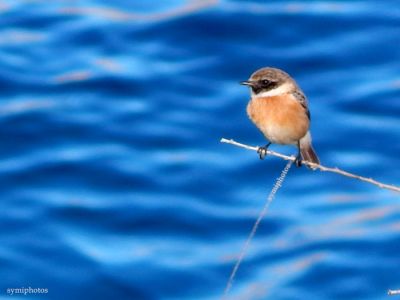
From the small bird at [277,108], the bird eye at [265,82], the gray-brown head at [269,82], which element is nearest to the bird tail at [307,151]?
the small bird at [277,108]

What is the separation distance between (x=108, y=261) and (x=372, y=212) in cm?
338

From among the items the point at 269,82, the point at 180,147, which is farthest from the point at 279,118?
the point at 180,147

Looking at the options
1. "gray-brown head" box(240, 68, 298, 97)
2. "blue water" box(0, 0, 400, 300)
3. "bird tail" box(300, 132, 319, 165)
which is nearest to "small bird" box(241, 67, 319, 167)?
"gray-brown head" box(240, 68, 298, 97)

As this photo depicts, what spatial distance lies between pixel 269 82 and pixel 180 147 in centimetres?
913

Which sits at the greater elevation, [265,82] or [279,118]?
[265,82]

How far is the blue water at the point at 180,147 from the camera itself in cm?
1720

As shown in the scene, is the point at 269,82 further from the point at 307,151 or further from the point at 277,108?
the point at 307,151

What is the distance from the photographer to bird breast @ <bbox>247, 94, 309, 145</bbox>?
32.8 feet

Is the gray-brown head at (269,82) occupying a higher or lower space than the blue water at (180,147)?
lower

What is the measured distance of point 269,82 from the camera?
9.95m

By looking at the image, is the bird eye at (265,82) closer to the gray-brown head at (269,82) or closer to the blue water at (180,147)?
the gray-brown head at (269,82)

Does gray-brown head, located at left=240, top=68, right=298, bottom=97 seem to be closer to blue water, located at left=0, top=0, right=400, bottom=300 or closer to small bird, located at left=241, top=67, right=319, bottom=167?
small bird, located at left=241, top=67, right=319, bottom=167

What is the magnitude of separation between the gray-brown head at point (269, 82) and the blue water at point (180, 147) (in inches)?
261

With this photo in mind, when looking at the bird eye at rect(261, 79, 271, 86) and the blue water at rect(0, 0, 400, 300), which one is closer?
the bird eye at rect(261, 79, 271, 86)
